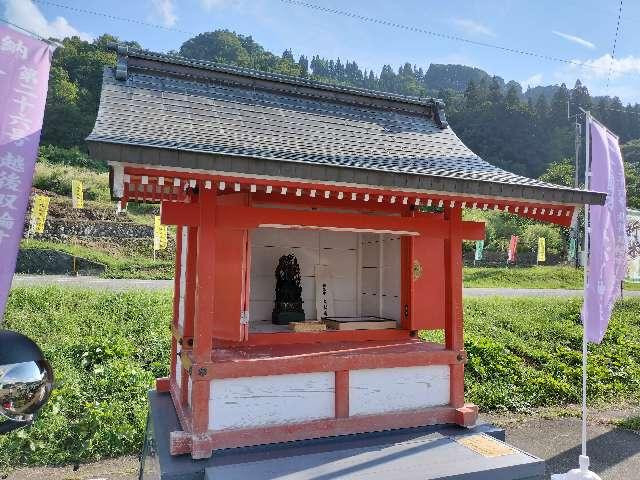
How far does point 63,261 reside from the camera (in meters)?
23.8

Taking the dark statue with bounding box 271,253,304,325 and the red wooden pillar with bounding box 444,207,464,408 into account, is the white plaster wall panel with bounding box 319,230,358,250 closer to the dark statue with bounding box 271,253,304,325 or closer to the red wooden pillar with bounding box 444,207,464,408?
the dark statue with bounding box 271,253,304,325

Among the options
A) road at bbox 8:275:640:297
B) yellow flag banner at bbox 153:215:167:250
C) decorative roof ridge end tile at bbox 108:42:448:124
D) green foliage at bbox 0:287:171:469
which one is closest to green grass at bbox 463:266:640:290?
road at bbox 8:275:640:297

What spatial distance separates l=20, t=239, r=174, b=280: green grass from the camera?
23.1 meters

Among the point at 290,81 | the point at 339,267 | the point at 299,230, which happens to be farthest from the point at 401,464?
the point at 290,81

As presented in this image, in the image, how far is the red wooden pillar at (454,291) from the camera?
5969 millimetres

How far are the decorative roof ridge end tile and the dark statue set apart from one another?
276 cm

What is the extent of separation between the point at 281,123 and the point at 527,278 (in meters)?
26.6

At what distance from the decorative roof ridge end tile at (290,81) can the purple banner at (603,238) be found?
104 inches

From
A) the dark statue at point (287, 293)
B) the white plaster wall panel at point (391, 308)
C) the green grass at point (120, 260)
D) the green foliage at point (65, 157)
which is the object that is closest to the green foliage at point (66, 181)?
the green foliage at point (65, 157)

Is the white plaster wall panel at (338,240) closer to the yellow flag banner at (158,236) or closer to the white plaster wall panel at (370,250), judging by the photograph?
the white plaster wall panel at (370,250)

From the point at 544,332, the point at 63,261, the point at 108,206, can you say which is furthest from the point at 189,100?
the point at 108,206

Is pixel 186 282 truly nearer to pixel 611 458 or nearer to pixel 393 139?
pixel 393 139

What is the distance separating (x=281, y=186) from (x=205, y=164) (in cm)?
81

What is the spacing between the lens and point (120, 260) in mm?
25250
